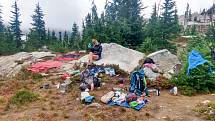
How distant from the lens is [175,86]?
17125mm

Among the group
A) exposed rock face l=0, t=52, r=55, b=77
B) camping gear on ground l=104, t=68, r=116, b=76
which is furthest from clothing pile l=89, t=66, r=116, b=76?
exposed rock face l=0, t=52, r=55, b=77

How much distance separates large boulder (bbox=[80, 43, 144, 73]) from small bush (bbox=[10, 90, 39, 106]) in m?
6.58

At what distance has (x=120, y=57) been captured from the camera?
22.8 meters

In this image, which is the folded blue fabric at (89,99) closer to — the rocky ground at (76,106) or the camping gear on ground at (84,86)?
the rocky ground at (76,106)

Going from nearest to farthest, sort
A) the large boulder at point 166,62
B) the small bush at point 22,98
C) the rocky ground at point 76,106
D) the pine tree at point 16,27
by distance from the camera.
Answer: the rocky ground at point 76,106 → the small bush at point 22,98 → the large boulder at point 166,62 → the pine tree at point 16,27

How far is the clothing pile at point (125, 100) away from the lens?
544 inches

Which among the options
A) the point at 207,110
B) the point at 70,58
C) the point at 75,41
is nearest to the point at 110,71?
the point at 207,110

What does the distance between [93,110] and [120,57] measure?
9.82 m

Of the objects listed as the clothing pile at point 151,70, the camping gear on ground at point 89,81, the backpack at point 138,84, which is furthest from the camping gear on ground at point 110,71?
the backpack at point 138,84

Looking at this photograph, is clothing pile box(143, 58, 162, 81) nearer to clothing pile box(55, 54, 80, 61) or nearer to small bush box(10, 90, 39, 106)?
small bush box(10, 90, 39, 106)

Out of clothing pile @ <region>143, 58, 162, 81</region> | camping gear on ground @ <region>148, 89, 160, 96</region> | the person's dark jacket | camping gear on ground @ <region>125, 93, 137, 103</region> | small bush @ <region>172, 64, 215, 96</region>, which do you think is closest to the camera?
camping gear on ground @ <region>125, 93, 137, 103</region>

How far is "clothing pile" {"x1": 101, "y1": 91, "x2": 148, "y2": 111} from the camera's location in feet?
45.3

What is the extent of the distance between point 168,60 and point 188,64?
13.6 feet

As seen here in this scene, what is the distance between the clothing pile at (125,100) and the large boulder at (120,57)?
18.3 feet
